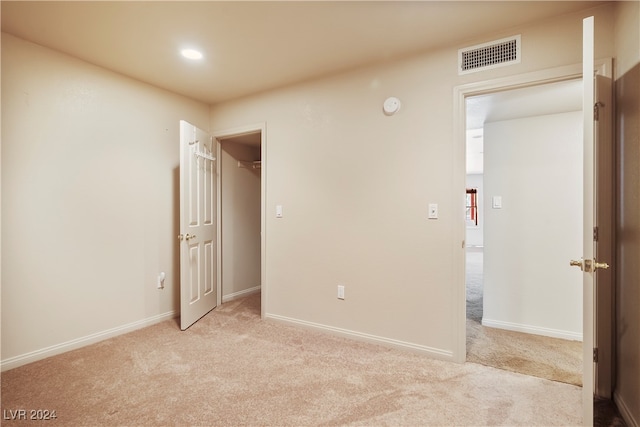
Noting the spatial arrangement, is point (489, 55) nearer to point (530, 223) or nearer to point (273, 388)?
point (530, 223)

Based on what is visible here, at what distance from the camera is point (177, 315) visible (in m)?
3.29

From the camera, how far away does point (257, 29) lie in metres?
2.11

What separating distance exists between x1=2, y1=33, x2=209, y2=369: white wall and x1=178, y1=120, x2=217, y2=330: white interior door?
29 centimetres

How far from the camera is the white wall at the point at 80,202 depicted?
2195 millimetres

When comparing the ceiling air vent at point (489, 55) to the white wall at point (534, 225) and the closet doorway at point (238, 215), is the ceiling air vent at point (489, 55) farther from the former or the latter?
the closet doorway at point (238, 215)

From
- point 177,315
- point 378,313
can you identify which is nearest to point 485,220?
point 378,313

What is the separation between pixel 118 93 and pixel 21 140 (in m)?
0.85

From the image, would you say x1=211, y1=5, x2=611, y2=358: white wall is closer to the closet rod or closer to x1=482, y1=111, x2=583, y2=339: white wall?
the closet rod

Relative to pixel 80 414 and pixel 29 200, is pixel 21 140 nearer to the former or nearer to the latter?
pixel 29 200

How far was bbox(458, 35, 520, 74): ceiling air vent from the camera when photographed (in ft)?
6.86

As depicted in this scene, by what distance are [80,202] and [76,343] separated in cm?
114

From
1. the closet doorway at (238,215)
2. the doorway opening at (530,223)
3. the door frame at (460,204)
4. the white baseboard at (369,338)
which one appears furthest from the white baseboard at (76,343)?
the doorway opening at (530,223)

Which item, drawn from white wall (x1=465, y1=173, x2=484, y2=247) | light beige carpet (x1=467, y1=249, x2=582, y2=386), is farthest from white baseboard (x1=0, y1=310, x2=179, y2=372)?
white wall (x1=465, y1=173, x2=484, y2=247)

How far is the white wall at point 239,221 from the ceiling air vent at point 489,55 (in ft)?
8.90
